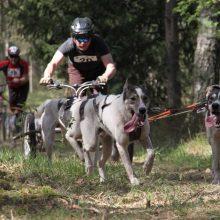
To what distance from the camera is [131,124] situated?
7312mm

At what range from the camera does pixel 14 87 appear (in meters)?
14.8

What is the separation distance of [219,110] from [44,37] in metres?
7.89

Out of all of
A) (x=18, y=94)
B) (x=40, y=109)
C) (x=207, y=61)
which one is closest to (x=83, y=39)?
(x=40, y=109)

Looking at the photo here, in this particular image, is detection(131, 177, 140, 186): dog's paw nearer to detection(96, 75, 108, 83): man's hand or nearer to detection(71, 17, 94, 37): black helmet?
detection(96, 75, 108, 83): man's hand

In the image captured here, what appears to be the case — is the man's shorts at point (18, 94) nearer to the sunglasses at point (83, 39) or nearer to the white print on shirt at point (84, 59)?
the white print on shirt at point (84, 59)

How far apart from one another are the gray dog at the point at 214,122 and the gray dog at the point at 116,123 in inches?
26.6

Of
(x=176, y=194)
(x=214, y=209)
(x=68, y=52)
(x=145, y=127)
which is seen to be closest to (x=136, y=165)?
(x=68, y=52)

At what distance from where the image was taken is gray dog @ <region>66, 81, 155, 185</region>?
731 cm

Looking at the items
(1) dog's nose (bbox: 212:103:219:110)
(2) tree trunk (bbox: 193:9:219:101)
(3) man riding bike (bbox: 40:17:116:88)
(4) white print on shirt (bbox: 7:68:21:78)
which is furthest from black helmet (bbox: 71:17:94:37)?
(4) white print on shirt (bbox: 7:68:21:78)

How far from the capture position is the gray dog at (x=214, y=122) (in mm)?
7430

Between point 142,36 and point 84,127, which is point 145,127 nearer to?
point 84,127

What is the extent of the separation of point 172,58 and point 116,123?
7.26 m

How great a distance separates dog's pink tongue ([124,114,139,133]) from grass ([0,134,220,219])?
0.57 m

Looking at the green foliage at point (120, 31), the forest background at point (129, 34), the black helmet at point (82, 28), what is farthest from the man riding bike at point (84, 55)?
the green foliage at point (120, 31)
